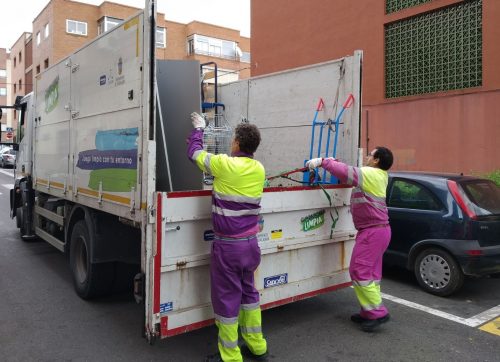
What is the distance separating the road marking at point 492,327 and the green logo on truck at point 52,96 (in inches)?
218

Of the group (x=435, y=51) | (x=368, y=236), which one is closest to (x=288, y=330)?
(x=368, y=236)

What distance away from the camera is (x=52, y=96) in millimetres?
6027

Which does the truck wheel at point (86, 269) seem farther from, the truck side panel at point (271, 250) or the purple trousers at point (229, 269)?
the purple trousers at point (229, 269)

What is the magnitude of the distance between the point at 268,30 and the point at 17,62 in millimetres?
38513

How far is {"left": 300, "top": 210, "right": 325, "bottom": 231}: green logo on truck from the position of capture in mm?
4312

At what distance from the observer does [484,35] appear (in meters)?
11.0

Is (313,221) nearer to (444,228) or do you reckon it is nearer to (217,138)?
(444,228)

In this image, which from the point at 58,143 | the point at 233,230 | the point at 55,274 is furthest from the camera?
the point at 55,274

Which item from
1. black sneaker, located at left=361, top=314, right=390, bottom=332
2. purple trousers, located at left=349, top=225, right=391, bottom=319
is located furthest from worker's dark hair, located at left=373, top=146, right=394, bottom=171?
black sneaker, located at left=361, top=314, right=390, bottom=332

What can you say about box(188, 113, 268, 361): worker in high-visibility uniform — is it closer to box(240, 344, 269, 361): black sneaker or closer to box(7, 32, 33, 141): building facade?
A: box(240, 344, 269, 361): black sneaker

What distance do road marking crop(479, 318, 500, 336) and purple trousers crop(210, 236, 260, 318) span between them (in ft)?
8.33

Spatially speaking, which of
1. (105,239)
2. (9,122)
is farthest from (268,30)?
(9,122)

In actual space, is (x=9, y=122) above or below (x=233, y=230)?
above

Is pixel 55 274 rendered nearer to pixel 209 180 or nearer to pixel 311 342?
pixel 209 180
